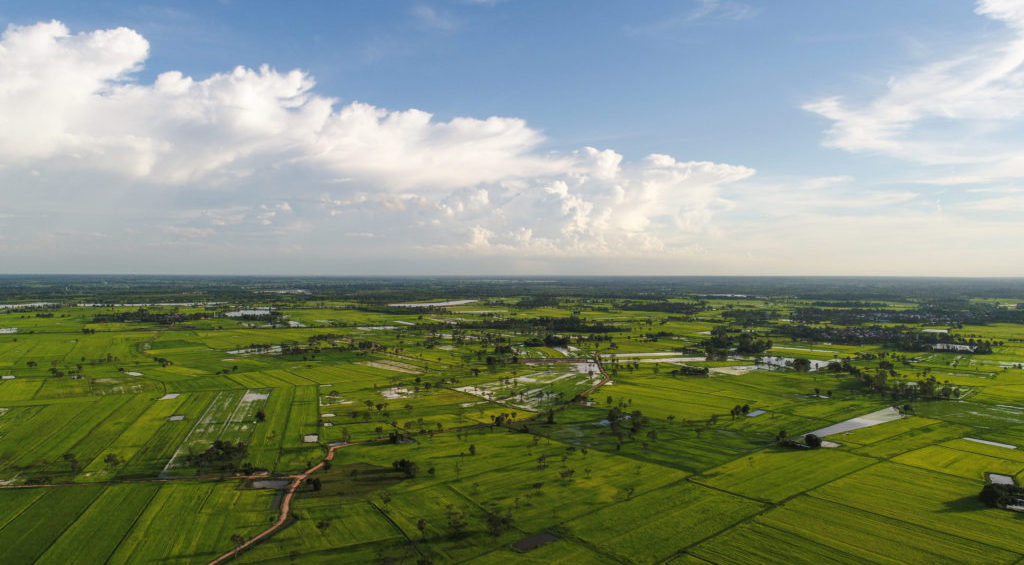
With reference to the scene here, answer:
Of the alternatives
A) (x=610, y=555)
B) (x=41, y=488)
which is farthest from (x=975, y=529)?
(x=41, y=488)

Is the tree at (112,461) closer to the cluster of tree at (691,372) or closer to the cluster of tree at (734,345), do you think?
the cluster of tree at (691,372)

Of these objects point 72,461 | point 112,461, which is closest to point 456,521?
point 112,461

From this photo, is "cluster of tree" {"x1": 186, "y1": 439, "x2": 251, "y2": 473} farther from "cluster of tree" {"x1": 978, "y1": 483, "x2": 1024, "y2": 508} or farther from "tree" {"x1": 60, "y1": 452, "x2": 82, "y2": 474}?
"cluster of tree" {"x1": 978, "y1": 483, "x2": 1024, "y2": 508}

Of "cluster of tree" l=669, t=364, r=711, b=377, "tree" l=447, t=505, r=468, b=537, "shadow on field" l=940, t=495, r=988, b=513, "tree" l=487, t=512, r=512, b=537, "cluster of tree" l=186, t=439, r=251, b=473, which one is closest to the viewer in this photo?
"tree" l=487, t=512, r=512, b=537

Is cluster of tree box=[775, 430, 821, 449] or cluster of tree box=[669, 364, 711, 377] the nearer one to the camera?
cluster of tree box=[775, 430, 821, 449]

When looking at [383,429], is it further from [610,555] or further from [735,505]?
[735,505]

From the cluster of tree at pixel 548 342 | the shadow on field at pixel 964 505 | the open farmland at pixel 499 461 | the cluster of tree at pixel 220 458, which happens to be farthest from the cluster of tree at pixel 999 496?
the cluster of tree at pixel 548 342

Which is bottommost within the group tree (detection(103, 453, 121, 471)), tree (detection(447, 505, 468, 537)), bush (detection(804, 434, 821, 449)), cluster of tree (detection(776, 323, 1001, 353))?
tree (detection(447, 505, 468, 537))

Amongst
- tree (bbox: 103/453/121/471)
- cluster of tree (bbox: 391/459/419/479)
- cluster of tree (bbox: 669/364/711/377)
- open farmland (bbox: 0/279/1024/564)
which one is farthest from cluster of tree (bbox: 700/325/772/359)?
tree (bbox: 103/453/121/471)

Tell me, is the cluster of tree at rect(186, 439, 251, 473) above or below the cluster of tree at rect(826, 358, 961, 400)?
below
